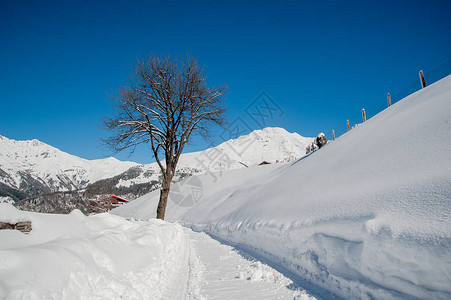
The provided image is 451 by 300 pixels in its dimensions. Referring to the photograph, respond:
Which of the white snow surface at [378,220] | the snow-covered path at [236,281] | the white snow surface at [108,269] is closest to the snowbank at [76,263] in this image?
the white snow surface at [108,269]

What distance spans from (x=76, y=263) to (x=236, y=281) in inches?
102

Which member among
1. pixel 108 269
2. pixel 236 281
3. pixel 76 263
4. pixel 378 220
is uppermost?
pixel 378 220

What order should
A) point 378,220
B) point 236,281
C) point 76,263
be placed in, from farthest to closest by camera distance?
point 236,281 → point 378,220 → point 76,263

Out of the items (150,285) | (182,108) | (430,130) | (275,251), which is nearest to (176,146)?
(182,108)

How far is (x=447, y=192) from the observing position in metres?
2.94

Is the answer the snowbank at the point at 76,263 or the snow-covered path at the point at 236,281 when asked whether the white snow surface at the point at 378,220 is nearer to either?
the snow-covered path at the point at 236,281

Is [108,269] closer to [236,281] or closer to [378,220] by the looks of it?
[236,281]

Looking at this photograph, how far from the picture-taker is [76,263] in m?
2.65

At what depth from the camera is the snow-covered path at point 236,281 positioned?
131 inches

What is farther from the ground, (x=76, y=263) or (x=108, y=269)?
(x=76, y=263)

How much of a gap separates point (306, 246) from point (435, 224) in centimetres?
217

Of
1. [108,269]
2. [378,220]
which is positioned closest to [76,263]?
[108,269]

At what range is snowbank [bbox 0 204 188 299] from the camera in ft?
6.75

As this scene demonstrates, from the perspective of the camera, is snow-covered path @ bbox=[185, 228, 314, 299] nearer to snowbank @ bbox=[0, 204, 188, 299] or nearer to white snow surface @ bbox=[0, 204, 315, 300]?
white snow surface @ bbox=[0, 204, 315, 300]
